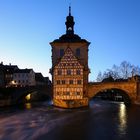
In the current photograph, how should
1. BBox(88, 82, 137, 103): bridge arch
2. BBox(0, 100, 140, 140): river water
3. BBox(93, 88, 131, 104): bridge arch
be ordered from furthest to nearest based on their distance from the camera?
1. BBox(93, 88, 131, 104): bridge arch
2. BBox(88, 82, 137, 103): bridge arch
3. BBox(0, 100, 140, 140): river water

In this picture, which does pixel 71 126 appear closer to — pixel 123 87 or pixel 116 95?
pixel 123 87

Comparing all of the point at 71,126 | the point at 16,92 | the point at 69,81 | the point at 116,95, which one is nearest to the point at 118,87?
the point at 69,81

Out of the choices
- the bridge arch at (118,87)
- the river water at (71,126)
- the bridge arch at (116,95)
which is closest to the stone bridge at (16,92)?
the bridge arch at (118,87)

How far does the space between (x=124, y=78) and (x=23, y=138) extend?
64220 millimetres

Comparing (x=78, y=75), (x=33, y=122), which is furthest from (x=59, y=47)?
(x=33, y=122)

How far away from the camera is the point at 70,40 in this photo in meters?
70.4

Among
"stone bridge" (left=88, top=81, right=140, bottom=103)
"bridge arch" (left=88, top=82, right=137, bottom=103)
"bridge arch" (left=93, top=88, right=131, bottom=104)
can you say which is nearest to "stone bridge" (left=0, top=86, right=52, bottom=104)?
"bridge arch" (left=88, top=82, right=137, bottom=103)

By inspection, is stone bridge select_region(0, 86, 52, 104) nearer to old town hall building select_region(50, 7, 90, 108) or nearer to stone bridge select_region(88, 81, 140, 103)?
old town hall building select_region(50, 7, 90, 108)

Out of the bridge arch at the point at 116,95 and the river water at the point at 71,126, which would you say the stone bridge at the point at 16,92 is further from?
the river water at the point at 71,126

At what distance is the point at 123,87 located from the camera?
71.3 meters

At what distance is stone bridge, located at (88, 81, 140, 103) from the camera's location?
70.8m

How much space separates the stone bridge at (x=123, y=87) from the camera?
70750 mm

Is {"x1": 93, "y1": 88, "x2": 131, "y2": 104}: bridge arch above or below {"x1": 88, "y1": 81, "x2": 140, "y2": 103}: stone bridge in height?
below

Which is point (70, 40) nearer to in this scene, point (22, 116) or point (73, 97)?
point (73, 97)
